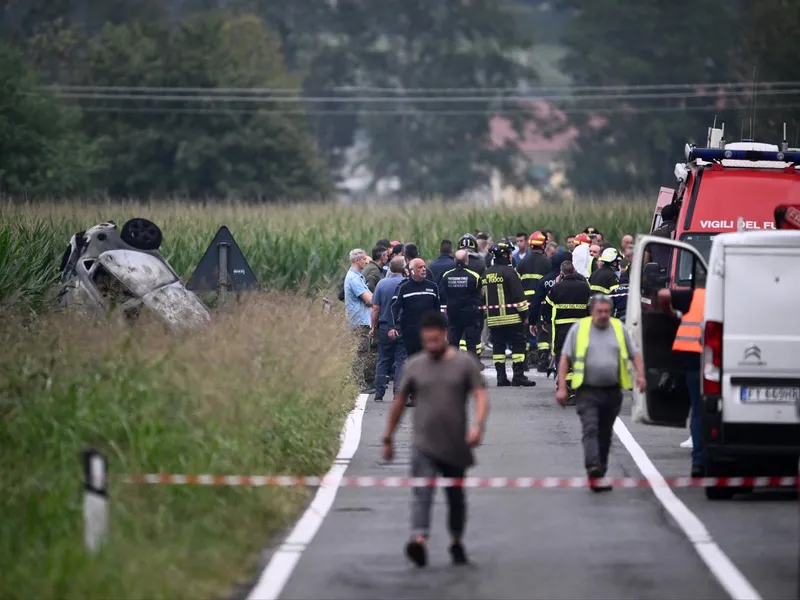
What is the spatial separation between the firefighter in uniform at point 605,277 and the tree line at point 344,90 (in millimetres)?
37962

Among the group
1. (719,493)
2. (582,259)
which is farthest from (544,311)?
(719,493)

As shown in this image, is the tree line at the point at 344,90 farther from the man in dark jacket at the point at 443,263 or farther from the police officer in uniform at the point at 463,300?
the police officer in uniform at the point at 463,300

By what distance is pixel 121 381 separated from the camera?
13656 millimetres

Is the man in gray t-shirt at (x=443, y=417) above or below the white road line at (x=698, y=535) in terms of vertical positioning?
above

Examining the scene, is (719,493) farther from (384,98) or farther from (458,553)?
(384,98)

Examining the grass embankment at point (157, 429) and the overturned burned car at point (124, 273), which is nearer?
the grass embankment at point (157, 429)

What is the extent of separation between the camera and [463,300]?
2322cm

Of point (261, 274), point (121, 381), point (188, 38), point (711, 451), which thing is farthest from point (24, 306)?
point (188, 38)

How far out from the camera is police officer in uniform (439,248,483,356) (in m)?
23.1

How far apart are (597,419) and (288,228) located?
1051 inches

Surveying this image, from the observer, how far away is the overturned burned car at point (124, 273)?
867 inches

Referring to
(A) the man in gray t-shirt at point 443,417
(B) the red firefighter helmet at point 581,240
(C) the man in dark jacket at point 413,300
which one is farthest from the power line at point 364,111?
(A) the man in gray t-shirt at point 443,417

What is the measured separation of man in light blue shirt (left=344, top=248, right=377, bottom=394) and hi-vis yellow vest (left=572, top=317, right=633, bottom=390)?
8028 millimetres

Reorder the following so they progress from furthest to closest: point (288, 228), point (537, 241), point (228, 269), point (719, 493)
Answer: point (288, 228)
point (537, 241)
point (228, 269)
point (719, 493)
